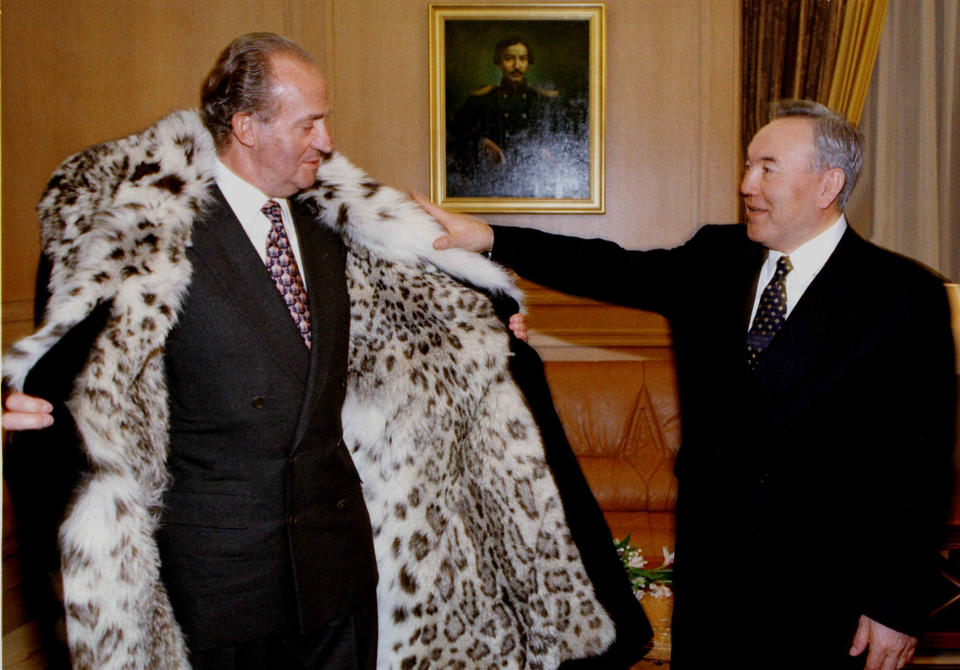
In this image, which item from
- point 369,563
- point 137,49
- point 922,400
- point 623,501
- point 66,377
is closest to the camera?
point 66,377

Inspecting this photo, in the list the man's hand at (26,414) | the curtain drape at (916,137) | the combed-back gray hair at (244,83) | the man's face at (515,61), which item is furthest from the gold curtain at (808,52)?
the man's hand at (26,414)

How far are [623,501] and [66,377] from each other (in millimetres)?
3215

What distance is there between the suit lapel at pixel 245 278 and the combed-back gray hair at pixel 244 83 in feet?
0.54

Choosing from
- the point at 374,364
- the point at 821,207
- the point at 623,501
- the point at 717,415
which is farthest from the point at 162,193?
the point at 623,501

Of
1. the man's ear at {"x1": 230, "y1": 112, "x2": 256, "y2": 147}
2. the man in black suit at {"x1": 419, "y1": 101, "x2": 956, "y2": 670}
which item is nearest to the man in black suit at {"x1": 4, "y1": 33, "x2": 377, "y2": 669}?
the man's ear at {"x1": 230, "y1": 112, "x2": 256, "y2": 147}

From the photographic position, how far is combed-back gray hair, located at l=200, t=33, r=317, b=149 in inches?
72.2

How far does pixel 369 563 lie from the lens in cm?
201

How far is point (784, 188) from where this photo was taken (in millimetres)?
2057

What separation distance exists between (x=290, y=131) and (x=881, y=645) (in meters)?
1.64

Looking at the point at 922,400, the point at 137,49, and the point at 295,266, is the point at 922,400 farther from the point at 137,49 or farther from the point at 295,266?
the point at 137,49

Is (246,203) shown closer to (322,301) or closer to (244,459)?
(322,301)

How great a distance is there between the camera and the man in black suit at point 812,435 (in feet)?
6.20

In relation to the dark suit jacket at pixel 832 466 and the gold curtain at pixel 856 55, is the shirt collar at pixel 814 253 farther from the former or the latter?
the gold curtain at pixel 856 55

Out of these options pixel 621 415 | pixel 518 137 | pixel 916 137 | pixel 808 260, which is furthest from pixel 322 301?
pixel 916 137
